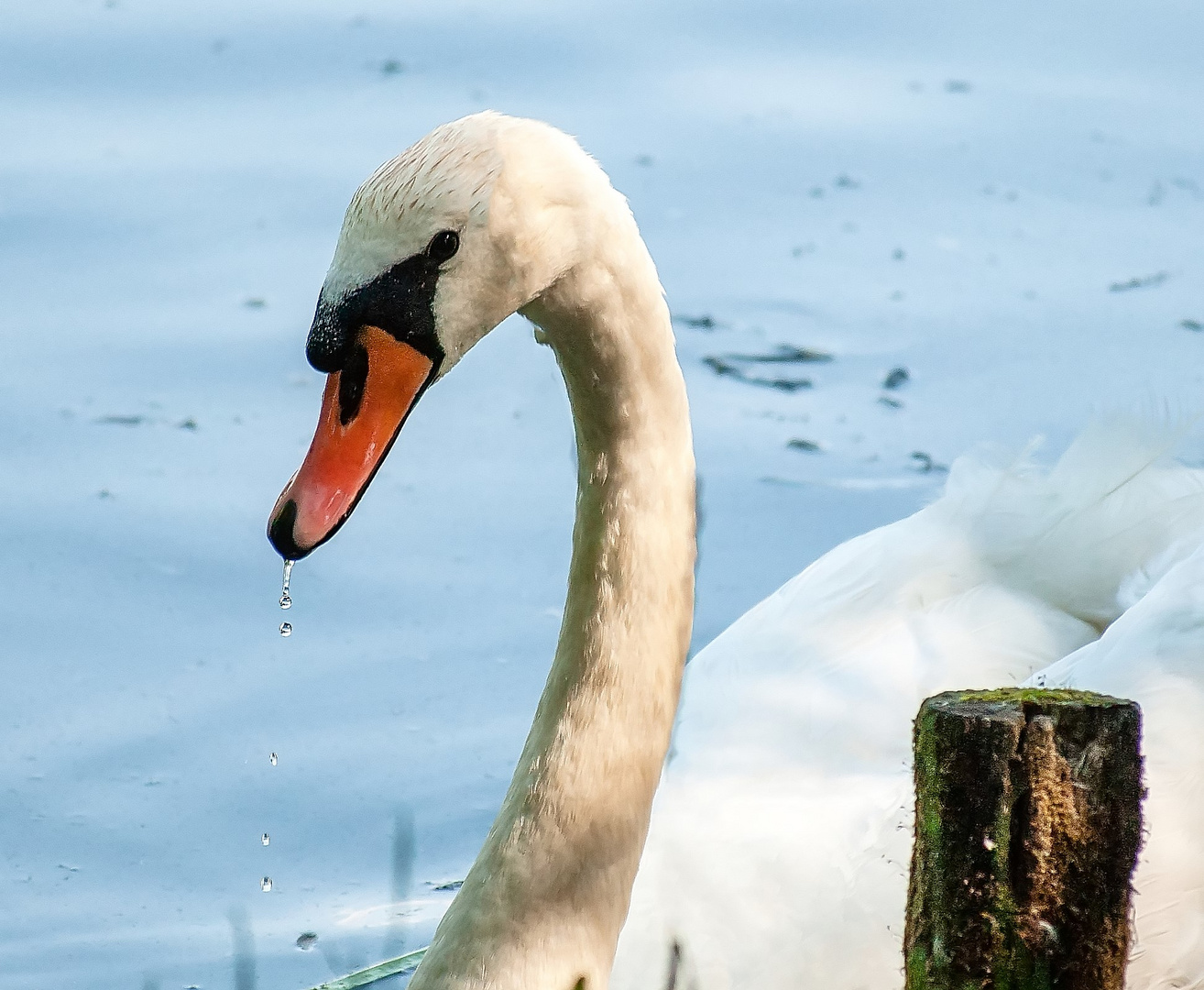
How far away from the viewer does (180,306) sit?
5.48 m

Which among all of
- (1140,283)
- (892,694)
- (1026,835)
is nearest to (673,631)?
(1026,835)

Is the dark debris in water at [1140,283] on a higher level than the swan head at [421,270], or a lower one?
higher

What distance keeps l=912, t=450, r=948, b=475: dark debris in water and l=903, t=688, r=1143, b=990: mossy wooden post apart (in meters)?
3.19

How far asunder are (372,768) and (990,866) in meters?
2.30

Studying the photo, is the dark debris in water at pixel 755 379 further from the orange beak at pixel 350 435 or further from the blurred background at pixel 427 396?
the orange beak at pixel 350 435

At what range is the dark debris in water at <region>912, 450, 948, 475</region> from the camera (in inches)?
196

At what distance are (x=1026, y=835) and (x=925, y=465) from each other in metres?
3.30

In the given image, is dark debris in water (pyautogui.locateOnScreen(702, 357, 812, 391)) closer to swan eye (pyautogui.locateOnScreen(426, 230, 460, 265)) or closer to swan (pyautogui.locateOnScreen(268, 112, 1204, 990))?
swan (pyautogui.locateOnScreen(268, 112, 1204, 990))

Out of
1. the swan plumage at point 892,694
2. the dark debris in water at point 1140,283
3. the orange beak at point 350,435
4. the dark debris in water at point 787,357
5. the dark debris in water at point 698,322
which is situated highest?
the dark debris in water at point 1140,283

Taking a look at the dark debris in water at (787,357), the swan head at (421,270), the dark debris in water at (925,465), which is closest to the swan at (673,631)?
the swan head at (421,270)

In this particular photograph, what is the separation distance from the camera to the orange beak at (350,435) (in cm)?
203

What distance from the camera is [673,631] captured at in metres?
2.38

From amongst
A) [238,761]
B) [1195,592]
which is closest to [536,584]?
[238,761]

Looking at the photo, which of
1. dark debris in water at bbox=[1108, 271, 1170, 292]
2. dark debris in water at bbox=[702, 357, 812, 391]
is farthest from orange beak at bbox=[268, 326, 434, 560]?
dark debris in water at bbox=[1108, 271, 1170, 292]
